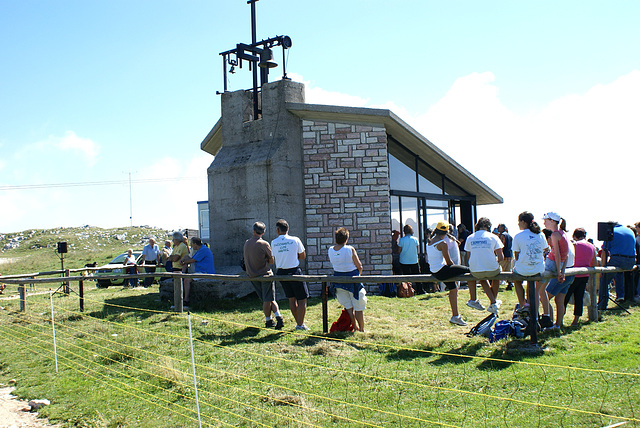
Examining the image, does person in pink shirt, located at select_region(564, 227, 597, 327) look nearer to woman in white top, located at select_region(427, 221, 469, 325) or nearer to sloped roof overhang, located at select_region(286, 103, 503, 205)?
woman in white top, located at select_region(427, 221, 469, 325)

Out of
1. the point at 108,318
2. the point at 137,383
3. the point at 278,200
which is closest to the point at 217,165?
the point at 278,200

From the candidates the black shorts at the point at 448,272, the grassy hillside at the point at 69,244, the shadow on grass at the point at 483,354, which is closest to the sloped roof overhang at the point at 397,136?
the black shorts at the point at 448,272

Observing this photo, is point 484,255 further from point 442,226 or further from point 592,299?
point 592,299

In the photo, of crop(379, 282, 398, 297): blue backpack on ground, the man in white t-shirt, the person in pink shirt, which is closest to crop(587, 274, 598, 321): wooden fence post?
the person in pink shirt

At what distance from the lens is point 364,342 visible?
23.6 ft

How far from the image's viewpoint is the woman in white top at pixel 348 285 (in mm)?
8031

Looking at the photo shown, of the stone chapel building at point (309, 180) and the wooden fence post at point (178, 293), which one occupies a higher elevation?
the stone chapel building at point (309, 180)

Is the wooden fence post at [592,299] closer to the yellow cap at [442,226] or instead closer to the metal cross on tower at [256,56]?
the yellow cap at [442,226]

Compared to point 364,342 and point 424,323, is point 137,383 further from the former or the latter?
point 424,323

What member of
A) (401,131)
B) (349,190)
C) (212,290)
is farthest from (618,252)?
(212,290)

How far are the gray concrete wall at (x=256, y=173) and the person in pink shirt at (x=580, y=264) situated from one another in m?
6.09

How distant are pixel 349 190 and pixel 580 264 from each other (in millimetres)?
5699

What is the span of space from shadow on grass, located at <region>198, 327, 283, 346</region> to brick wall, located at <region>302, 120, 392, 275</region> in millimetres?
4470

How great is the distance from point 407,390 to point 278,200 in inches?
299
